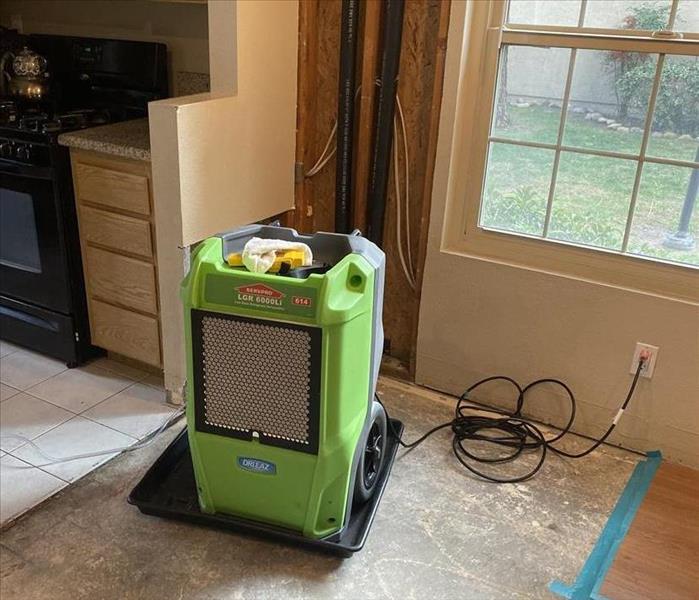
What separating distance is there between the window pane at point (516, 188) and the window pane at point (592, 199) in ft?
0.17

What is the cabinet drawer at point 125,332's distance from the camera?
103 inches

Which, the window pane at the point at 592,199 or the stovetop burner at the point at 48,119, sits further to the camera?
the stovetop burner at the point at 48,119

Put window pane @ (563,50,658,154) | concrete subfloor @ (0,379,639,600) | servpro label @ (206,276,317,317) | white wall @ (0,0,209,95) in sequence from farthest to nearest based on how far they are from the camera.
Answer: white wall @ (0,0,209,95) → window pane @ (563,50,658,154) → concrete subfloor @ (0,379,639,600) → servpro label @ (206,276,317,317)

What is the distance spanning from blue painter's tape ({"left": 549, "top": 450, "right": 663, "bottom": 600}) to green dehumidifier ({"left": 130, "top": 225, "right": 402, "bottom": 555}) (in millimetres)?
576

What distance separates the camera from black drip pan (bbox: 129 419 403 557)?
1899 mm

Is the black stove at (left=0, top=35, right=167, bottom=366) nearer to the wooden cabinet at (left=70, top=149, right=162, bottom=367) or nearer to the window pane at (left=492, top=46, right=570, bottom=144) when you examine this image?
the wooden cabinet at (left=70, top=149, right=162, bottom=367)

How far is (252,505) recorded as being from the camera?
6.30 feet

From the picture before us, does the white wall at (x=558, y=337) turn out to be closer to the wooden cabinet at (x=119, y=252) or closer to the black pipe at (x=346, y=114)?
the black pipe at (x=346, y=114)

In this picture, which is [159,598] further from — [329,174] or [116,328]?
[329,174]

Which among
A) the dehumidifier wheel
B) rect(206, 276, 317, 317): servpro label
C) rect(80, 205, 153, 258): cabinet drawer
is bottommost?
the dehumidifier wheel

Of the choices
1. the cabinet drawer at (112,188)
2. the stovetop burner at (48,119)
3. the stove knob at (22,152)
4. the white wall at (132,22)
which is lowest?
the cabinet drawer at (112,188)

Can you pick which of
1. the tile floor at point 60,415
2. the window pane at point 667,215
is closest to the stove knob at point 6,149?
the tile floor at point 60,415

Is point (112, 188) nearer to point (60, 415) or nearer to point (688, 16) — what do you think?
point (60, 415)

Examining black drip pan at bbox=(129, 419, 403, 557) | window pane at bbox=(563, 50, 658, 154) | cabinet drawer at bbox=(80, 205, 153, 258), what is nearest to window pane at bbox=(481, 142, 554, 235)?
window pane at bbox=(563, 50, 658, 154)
